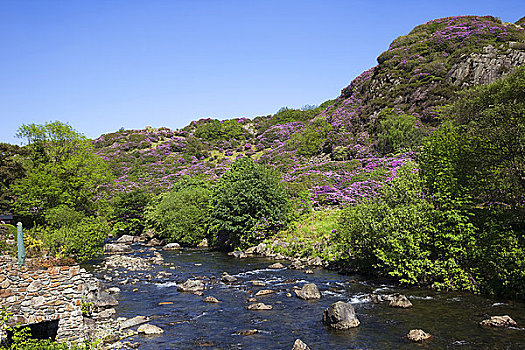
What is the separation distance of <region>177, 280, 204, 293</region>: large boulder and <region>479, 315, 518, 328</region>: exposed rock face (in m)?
15.2

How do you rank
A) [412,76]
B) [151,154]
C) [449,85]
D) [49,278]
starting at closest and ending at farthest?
[49,278] → [449,85] → [412,76] → [151,154]

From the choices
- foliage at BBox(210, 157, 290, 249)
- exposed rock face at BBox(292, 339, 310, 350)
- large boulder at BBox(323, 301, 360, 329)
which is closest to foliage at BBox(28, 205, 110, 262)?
foliage at BBox(210, 157, 290, 249)

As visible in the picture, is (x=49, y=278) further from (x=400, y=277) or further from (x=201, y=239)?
(x=201, y=239)

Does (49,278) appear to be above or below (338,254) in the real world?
above

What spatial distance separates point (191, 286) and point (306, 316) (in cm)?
867

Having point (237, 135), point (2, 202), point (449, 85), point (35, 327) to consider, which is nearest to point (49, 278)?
point (35, 327)

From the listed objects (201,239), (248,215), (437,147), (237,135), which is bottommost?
(201,239)

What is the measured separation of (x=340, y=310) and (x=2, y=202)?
3246cm

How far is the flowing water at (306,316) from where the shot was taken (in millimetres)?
13766

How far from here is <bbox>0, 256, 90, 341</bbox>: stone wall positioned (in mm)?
12414

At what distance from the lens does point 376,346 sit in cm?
1330

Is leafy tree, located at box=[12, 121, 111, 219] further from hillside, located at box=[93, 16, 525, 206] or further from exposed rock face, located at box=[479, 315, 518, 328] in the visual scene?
exposed rock face, located at box=[479, 315, 518, 328]

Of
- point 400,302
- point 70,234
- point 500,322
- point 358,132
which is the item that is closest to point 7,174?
point 70,234

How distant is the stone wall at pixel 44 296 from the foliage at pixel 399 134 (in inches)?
1718
